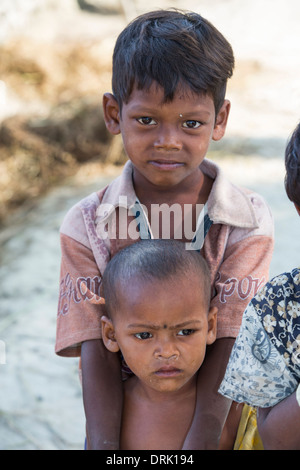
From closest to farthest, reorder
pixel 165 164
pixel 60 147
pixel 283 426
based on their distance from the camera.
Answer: pixel 283 426 → pixel 165 164 → pixel 60 147

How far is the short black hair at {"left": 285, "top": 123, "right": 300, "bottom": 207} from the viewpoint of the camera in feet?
4.58

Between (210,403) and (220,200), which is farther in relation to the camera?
(220,200)

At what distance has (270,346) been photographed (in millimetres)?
1422

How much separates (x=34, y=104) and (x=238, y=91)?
8.26ft

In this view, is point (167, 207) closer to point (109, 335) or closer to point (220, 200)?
point (220, 200)

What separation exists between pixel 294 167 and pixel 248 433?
736 mm

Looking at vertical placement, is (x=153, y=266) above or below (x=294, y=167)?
below

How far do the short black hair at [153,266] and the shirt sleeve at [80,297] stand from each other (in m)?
0.10

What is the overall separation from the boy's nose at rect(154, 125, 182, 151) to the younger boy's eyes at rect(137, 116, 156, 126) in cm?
3

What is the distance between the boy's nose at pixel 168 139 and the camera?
1.66 meters

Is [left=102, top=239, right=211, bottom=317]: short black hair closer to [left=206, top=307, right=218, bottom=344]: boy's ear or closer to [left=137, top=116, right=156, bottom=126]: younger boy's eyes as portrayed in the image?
[left=206, top=307, right=218, bottom=344]: boy's ear

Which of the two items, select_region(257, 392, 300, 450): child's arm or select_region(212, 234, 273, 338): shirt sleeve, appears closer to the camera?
select_region(257, 392, 300, 450): child's arm

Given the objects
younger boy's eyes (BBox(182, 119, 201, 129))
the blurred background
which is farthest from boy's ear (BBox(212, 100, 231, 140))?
the blurred background

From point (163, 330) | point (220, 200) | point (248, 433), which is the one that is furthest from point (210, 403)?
point (220, 200)
